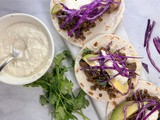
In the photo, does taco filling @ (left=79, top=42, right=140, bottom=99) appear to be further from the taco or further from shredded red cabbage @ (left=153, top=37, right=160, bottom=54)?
shredded red cabbage @ (left=153, top=37, right=160, bottom=54)

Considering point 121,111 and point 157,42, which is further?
point 157,42

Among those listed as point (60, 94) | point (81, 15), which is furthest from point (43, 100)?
point (81, 15)

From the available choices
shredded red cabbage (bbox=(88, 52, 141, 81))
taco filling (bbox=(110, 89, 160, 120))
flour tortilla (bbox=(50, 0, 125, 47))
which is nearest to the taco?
taco filling (bbox=(110, 89, 160, 120))

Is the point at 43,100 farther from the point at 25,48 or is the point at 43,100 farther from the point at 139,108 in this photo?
the point at 139,108

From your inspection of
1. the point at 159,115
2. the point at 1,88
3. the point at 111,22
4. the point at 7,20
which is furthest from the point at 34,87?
the point at 159,115

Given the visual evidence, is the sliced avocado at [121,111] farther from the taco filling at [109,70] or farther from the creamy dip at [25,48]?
the creamy dip at [25,48]

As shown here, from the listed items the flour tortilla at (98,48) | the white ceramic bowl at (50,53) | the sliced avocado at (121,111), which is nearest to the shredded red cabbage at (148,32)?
the flour tortilla at (98,48)
